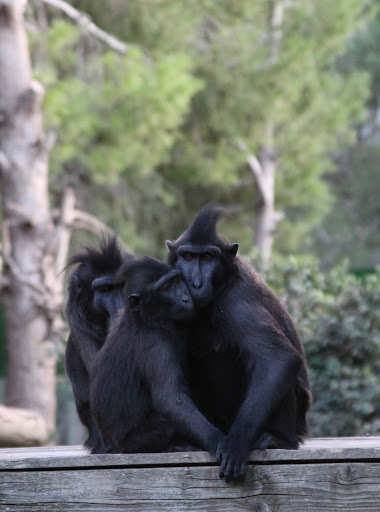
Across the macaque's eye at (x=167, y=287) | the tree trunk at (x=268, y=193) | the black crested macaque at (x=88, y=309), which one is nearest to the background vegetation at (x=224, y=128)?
the tree trunk at (x=268, y=193)

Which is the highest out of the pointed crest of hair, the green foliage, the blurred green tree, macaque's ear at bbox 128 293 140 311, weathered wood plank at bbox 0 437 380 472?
the blurred green tree

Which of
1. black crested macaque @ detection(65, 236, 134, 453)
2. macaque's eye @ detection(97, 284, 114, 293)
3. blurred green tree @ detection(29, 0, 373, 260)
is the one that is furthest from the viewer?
blurred green tree @ detection(29, 0, 373, 260)

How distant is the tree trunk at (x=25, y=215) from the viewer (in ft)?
39.4

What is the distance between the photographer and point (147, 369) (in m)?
4.10

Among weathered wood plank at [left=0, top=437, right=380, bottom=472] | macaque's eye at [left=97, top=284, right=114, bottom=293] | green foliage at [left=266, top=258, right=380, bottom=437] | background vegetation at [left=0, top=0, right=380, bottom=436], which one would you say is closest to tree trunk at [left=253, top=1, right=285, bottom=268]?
background vegetation at [left=0, top=0, right=380, bottom=436]

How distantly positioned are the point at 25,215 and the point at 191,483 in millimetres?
8731

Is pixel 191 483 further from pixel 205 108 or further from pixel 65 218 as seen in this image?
pixel 205 108

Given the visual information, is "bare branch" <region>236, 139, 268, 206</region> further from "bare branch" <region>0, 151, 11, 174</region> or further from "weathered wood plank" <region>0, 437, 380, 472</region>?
"weathered wood plank" <region>0, 437, 380, 472</region>

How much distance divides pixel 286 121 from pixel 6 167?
24.0 feet

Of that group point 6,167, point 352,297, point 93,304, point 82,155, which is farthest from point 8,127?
point 93,304

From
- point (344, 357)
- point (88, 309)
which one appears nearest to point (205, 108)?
point (344, 357)

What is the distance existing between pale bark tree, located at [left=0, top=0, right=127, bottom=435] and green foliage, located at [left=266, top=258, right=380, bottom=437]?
479 centimetres

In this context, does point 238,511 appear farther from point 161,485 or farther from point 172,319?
point 172,319

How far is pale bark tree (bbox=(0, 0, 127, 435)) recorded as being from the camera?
12.0 m
